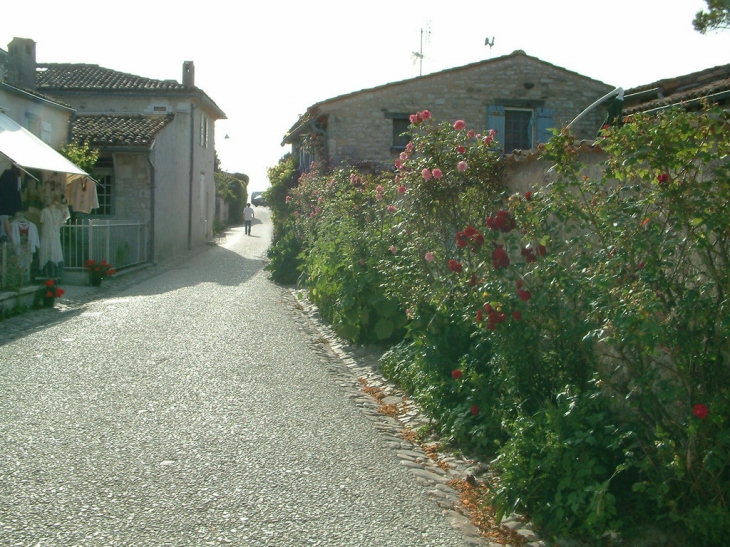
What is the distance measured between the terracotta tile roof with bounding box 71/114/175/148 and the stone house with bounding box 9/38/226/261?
28 millimetres

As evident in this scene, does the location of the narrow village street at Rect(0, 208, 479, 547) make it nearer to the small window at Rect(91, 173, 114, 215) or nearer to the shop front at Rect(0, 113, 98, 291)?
the shop front at Rect(0, 113, 98, 291)

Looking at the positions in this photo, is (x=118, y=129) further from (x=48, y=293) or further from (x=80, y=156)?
(x=48, y=293)

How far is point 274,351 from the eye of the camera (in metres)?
9.50

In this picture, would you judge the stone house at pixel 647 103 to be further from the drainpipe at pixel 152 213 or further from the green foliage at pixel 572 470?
the drainpipe at pixel 152 213

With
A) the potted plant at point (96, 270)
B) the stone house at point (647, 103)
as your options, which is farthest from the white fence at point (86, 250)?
the stone house at point (647, 103)

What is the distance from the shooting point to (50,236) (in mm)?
14977

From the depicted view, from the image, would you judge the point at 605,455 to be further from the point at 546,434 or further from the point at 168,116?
the point at 168,116

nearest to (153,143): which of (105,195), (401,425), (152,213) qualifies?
(152,213)

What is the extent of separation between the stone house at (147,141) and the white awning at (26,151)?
4.93 m

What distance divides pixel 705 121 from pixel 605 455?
1.86 metres

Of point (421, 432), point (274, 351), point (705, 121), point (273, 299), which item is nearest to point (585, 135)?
point (273, 299)

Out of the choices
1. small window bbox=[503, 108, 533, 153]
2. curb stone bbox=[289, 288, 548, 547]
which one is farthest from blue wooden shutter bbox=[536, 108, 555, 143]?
curb stone bbox=[289, 288, 548, 547]

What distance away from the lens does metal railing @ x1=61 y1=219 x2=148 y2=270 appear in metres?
16.7

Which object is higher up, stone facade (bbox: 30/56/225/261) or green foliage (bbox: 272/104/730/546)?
stone facade (bbox: 30/56/225/261)
